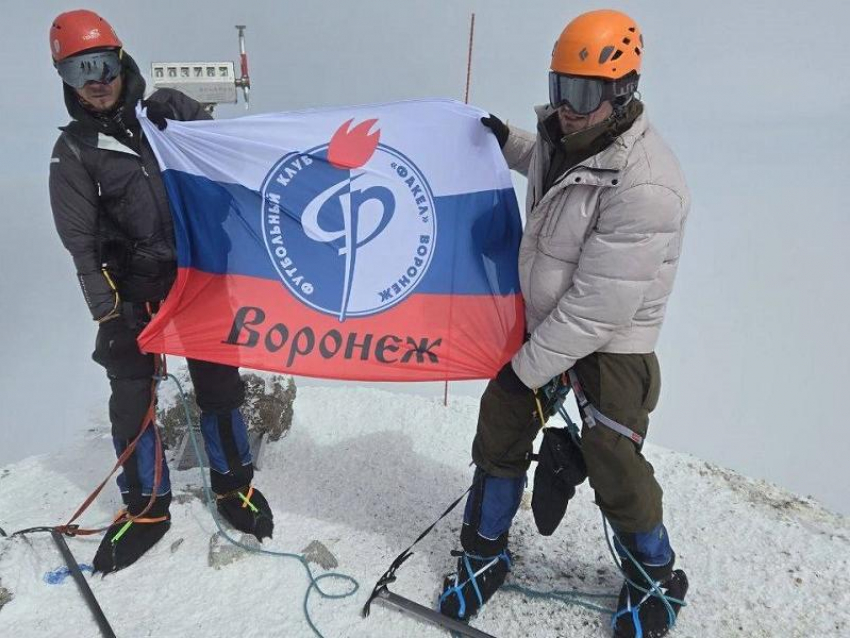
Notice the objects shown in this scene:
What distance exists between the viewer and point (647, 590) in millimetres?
2895

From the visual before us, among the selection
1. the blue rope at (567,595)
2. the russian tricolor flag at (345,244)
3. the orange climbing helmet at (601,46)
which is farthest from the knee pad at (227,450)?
the orange climbing helmet at (601,46)

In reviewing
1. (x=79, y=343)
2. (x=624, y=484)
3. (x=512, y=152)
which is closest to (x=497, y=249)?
(x=512, y=152)

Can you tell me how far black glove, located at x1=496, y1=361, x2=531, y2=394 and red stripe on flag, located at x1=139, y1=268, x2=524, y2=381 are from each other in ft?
1.09

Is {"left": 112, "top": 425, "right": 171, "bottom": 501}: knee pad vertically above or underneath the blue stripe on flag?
underneath

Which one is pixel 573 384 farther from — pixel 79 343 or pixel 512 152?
pixel 79 343

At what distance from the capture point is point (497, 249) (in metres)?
3.12

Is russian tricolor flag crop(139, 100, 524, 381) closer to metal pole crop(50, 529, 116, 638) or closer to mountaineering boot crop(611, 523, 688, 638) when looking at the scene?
mountaineering boot crop(611, 523, 688, 638)

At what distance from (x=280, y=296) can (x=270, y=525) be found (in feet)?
4.72

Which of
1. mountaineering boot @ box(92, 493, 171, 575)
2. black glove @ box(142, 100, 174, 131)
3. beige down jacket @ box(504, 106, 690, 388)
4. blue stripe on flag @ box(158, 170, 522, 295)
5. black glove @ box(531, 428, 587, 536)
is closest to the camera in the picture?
beige down jacket @ box(504, 106, 690, 388)

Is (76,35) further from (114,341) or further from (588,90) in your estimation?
(588,90)

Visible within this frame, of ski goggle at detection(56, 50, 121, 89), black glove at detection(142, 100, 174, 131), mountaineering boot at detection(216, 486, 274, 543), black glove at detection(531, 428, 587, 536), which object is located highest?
ski goggle at detection(56, 50, 121, 89)

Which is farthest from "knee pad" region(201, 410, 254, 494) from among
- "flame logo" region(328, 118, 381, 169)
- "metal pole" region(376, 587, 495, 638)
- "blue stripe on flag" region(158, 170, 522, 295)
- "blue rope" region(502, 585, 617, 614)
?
"blue rope" region(502, 585, 617, 614)

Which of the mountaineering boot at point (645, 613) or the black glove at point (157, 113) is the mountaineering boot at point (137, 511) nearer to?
the black glove at point (157, 113)

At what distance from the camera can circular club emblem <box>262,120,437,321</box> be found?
125 inches
